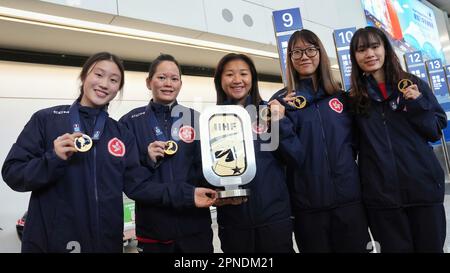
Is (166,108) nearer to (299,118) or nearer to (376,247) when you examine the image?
(299,118)

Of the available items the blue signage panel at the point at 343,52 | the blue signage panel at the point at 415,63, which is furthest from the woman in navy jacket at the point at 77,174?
the blue signage panel at the point at 415,63

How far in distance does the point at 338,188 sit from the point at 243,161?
0.56 m

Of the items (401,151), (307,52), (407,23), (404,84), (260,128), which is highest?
(407,23)

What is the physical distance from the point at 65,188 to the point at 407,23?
1117 centimetres

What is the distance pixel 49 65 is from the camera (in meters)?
4.10

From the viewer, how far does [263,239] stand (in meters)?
1.62

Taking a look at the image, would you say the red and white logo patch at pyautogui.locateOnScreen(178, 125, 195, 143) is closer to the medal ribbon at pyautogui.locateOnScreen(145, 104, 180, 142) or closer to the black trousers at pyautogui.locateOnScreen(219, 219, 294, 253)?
the medal ribbon at pyautogui.locateOnScreen(145, 104, 180, 142)

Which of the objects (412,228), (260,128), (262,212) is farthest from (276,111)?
(412,228)

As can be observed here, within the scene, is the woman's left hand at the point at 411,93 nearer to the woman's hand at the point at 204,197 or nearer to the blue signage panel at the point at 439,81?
the woman's hand at the point at 204,197

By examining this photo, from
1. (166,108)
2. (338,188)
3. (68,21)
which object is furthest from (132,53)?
(338,188)

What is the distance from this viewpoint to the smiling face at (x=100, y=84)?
1.60 m

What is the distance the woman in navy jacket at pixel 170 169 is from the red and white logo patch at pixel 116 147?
13cm

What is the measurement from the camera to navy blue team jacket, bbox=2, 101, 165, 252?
137 centimetres

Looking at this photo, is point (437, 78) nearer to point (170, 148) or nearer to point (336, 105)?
point (336, 105)
